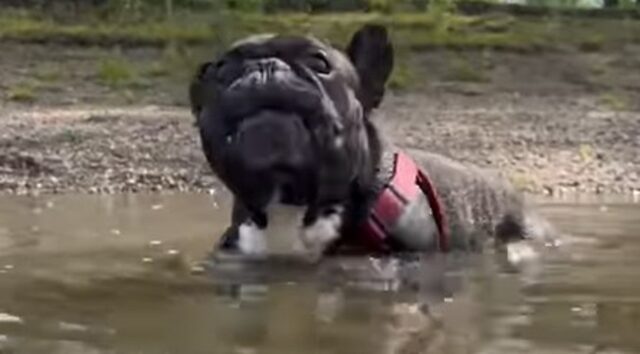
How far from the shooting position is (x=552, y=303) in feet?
20.8

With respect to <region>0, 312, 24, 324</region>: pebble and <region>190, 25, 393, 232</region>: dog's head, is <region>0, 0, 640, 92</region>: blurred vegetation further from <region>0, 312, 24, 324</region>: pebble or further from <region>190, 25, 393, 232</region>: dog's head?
<region>0, 312, 24, 324</region>: pebble

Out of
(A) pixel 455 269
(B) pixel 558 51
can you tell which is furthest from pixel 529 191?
(B) pixel 558 51

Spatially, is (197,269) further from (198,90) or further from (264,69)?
(264,69)

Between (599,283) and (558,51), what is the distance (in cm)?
1662

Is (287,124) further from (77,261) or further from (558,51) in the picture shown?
(558,51)

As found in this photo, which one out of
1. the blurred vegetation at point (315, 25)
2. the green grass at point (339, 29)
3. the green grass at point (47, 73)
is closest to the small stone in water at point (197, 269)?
the green grass at point (47, 73)

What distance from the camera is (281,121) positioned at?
6.45 metres

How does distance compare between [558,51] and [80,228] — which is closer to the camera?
[80,228]

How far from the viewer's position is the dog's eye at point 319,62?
668cm

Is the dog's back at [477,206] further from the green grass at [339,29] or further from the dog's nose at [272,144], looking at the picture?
the green grass at [339,29]

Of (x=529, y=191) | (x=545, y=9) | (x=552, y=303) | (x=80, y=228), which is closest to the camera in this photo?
(x=552, y=303)

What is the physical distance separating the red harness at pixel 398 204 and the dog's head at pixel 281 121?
33 centimetres

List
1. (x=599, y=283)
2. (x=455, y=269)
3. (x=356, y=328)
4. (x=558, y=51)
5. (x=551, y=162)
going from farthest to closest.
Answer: (x=558, y=51), (x=551, y=162), (x=455, y=269), (x=599, y=283), (x=356, y=328)

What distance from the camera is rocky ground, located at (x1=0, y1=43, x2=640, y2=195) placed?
44.3 feet
